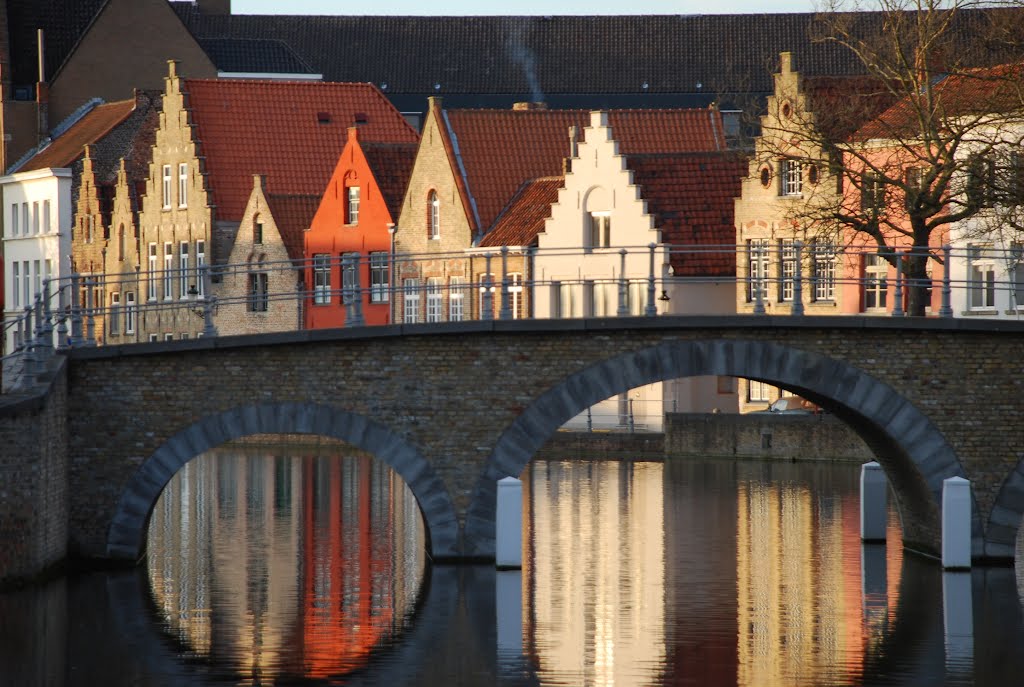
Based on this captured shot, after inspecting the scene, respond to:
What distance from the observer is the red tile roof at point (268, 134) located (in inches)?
2665

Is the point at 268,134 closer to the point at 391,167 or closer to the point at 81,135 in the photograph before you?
the point at 391,167

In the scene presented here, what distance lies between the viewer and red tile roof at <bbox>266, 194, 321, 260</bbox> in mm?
63688

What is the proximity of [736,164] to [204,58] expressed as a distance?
101 ft

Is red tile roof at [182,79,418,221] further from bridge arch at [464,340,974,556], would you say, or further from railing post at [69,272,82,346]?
bridge arch at [464,340,974,556]

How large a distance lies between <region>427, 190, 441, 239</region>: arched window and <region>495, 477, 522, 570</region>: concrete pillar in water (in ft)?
107

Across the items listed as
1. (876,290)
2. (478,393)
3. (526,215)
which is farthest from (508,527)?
(526,215)

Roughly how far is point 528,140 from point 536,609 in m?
37.2

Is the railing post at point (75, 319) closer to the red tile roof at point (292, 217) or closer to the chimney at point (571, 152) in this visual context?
the chimney at point (571, 152)

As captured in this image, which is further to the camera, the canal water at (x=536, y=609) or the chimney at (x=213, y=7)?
the chimney at (x=213, y=7)

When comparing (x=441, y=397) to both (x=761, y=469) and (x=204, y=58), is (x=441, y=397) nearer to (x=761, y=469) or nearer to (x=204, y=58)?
(x=761, y=469)

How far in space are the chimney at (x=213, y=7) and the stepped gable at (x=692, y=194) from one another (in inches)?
Answer: 2046

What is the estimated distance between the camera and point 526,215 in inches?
2266

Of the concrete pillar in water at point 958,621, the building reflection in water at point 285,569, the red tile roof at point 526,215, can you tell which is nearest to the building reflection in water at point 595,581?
the building reflection in water at point 285,569

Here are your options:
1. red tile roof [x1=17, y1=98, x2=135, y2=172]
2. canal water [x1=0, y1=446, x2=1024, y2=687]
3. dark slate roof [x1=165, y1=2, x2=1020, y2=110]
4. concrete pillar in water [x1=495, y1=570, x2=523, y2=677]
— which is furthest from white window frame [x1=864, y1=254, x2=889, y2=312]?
dark slate roof [x1=165, y1=2, x2=1020, y2=110]
